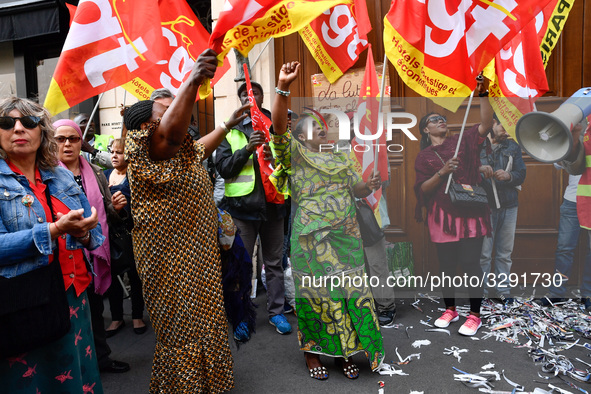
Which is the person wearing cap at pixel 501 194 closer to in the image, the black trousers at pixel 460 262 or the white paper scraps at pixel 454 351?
the black trousers at pixel 460 262

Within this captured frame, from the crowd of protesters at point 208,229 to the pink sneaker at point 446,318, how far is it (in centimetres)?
1

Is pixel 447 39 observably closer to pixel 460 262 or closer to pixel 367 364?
pixel 460 262

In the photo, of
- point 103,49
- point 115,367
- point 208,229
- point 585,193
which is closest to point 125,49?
point 103,49

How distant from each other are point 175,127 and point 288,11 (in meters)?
1.03

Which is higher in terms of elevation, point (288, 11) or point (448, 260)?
point (288, 11)

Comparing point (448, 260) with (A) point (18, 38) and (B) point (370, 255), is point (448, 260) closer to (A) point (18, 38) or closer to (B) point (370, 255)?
(B) point (370, 255)

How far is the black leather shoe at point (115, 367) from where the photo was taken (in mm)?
3098

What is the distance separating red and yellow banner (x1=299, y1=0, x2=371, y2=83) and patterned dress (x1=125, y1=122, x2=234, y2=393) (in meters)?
1.56

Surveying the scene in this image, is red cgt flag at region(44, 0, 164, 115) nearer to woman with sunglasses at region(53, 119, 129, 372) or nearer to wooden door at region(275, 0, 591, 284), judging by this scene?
woman with sunglasses at region(53, 119, 129, 372)

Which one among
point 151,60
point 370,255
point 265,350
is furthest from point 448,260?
point 151,60

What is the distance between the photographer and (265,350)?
343cm

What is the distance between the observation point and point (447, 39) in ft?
9.49

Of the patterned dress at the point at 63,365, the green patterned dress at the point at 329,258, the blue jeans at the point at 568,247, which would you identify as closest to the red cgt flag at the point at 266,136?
the green patterned dress at the point at 329,258

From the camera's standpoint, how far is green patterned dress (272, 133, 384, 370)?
2.85 metres
